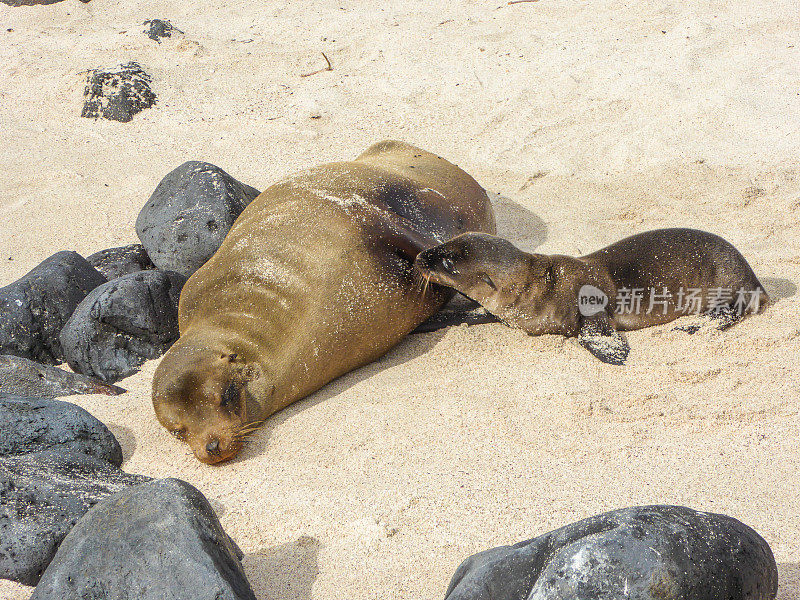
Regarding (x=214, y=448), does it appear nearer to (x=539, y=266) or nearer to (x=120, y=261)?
(x=539, y=266)

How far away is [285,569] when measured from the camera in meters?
2.98

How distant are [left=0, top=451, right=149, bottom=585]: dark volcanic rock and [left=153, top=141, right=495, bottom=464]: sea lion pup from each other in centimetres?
52

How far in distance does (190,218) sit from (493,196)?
8.06 feet

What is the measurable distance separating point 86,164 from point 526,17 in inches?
192

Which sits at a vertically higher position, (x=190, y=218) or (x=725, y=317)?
(x=725, y=317)

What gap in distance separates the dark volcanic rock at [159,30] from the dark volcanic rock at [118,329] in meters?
5.38

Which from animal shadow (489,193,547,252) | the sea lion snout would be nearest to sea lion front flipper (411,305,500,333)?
animal shadow (489,193,547,252)

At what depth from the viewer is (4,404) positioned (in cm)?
376

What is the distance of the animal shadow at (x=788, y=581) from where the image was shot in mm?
2547

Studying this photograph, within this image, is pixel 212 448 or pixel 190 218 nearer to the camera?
pixel 212 448

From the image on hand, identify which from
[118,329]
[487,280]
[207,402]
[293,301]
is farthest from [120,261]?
[487,280]

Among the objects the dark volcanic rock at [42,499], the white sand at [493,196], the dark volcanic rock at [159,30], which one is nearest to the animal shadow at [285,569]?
the white sand at [493,196]

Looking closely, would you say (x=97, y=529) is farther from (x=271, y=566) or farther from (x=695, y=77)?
(x=695, y=77)

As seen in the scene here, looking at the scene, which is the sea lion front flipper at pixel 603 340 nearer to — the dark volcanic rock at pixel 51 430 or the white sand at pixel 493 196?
the white sand at pixel 493 196
